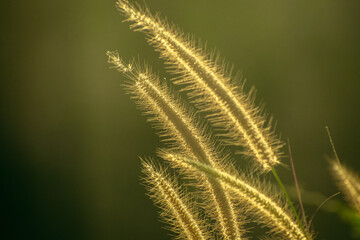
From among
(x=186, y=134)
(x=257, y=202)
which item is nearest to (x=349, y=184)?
(x=257, y=202)

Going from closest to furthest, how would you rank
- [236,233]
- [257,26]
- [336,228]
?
1. [236,233]
2. [336,228]
3. [257,26]

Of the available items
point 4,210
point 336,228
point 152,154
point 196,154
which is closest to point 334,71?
point 336,228

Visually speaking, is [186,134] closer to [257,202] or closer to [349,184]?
[257,202]

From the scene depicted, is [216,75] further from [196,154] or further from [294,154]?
[294,154]

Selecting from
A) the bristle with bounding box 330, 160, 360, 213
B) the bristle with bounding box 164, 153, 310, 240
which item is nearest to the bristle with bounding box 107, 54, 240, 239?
the bristle with bounding box 164, 153, 310, 240

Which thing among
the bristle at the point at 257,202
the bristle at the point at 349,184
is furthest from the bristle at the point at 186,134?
the bristle at the point at 349,184

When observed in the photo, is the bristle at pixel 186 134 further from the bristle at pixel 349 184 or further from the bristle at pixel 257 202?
the bristle at pixel 349 184

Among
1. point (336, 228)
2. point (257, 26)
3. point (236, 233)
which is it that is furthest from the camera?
point (257, 26)

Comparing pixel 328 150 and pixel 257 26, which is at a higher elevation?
pixel 257 26
